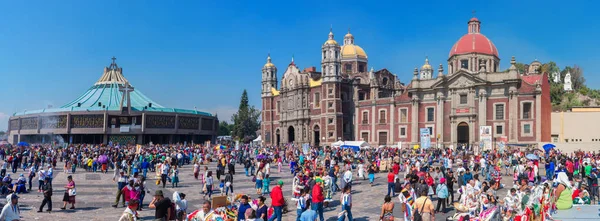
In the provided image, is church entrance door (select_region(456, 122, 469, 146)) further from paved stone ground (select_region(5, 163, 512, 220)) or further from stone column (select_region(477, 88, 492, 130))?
paved stone ground (select_region(5, 163, 512, 220))

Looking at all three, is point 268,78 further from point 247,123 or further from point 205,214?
point 205,214

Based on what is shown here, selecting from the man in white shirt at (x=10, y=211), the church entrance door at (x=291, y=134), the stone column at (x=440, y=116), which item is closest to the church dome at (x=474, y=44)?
the stone column at (x=440, y=116)

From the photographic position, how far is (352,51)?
72688 millimetres

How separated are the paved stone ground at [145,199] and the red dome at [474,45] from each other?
33.7 m

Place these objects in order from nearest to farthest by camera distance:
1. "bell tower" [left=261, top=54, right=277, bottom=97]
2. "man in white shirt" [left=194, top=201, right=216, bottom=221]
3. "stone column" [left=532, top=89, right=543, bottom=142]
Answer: "man in white shirt" [left=194, top=201, right=216, bottom=221], "stone column" [left=532, top=89, right=543, bottom=142], "bell tower" [left=261, top=54, right=277, bottom=97]

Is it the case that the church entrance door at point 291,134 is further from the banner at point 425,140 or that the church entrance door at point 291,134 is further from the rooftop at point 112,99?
the banner at point 425,140

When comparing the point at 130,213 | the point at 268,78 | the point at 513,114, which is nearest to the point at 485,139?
the point at 513,114

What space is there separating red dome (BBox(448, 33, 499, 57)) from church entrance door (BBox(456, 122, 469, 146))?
9.73 m

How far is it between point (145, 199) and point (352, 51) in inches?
2250

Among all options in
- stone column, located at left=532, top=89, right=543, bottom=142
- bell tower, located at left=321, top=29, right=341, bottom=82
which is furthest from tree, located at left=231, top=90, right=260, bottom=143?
stone column, located at left=532, top=89, right=543, bottom=142

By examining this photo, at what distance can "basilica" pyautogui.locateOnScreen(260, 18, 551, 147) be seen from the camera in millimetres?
48125

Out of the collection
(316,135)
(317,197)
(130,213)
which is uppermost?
(316,135)

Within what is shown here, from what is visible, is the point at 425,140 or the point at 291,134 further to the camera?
the point at 291,134

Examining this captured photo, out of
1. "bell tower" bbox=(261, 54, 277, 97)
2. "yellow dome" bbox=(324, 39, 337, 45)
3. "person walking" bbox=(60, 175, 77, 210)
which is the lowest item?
"person walking" bbox=(60, 175, 77, 210)
